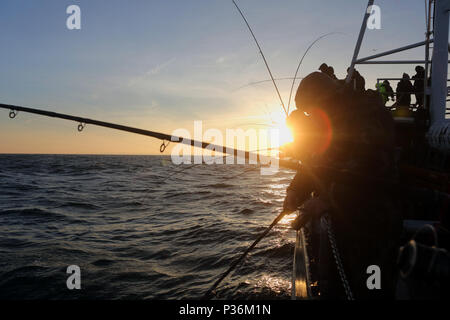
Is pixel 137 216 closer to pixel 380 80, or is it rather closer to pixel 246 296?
pixel 246 296

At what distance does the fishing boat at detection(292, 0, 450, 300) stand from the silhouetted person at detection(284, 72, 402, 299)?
0.17m

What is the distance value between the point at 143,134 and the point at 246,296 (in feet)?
15.7

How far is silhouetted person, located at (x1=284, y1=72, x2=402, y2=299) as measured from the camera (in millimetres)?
2564

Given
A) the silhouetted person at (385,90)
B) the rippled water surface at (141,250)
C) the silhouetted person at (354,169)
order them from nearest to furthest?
the silhouetted person at (354,169) → the rippled water surface at (141,250) → the silhouetted person at (385,90)

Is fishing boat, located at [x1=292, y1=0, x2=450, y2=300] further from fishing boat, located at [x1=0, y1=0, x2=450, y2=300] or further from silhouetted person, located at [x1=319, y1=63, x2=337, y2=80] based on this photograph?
silhouetted person, located at [x1=319, y1=63, x2=337, y2=80]

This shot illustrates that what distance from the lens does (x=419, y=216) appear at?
16.4 feet

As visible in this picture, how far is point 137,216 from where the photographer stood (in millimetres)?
15117

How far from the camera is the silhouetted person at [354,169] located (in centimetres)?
256

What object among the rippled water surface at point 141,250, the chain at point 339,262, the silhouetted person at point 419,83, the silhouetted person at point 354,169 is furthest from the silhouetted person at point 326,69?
the chain at point 339,262

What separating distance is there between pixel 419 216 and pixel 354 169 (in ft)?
10.9

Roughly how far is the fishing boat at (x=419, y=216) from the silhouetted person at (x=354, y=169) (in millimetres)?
173

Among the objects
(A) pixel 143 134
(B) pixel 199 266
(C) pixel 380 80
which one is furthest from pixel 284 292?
(C) pixel 380 80

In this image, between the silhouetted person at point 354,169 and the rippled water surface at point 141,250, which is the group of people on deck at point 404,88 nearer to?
the rippled water surface at point 141,250

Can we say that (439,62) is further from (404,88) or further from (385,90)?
(404,88)
